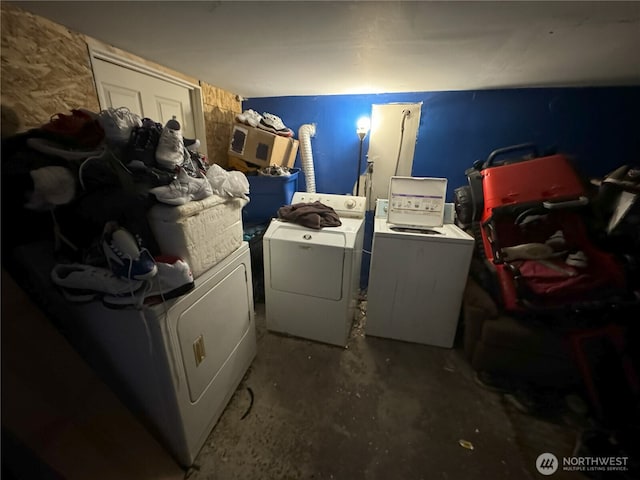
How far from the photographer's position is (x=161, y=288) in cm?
98

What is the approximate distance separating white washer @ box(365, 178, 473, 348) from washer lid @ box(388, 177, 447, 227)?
2.6 inches

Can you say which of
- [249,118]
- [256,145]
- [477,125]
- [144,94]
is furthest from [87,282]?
[477,125]

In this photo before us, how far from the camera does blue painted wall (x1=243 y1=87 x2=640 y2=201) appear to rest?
2.12 metres

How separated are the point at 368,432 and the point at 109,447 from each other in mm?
1225

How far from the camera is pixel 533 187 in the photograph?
180 centimetres

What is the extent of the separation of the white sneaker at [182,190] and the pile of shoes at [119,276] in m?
0.19

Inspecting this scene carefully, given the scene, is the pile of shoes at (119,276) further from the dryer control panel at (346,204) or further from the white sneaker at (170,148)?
the dryer control panel at (346,204)

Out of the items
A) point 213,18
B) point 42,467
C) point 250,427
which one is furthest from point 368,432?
point 213,18

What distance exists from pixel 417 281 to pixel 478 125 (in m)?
1.63

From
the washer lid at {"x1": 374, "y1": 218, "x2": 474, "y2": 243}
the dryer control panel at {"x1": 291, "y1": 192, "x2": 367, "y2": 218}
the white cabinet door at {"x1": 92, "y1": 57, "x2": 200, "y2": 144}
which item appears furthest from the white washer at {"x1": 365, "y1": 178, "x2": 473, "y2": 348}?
the white cabinet door at {"x1": 92, "y1": 57, "x2": 200, "y2": 144}

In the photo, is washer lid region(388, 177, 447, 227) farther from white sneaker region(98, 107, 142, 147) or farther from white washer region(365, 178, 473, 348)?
white sneaker region(98, 107, 142, 147)

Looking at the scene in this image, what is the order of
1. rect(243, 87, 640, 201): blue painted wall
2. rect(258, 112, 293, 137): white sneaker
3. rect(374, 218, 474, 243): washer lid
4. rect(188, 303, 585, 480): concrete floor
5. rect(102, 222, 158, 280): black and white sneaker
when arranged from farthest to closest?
1. rect(258, 112, 293, 137): white sneaker
2. rect(243, 87, 640, 201): blue painted wall
3. rect(374, 218, 474, 243): washer lid
4. rect(188, 303, 585, 480): concrete floor
5. rect(102, 222, 158, 280): black and white sneaker

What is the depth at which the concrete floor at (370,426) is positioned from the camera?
1266mm

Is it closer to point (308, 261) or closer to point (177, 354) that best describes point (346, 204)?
point (308, 261)
